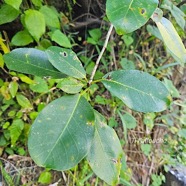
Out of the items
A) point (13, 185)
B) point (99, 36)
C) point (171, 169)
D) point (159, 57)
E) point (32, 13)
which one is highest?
point (32, 13)

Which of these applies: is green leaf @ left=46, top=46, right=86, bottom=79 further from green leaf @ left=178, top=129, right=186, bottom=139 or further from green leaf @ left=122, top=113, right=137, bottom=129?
green leaf @ left=178, top=129, right=186, bottom=139

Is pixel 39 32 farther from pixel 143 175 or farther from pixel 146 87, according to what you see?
pixel 143 175

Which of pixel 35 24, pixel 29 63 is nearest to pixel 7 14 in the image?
pixel 35 24

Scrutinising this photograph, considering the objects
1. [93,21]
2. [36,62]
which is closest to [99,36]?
[93,21]

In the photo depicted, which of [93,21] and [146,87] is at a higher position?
[146,87]

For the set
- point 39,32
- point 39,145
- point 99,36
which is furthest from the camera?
point 99,36

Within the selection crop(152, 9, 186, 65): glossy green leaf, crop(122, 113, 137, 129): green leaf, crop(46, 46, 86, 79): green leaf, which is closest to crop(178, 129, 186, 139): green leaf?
crop(122, 113, 137, 129): green leaf

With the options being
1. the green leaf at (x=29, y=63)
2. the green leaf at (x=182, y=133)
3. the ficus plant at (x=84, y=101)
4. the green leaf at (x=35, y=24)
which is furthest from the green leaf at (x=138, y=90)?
the green leaf at (x=182, y=133)

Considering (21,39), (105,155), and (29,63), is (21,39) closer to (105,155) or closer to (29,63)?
(29,63)
